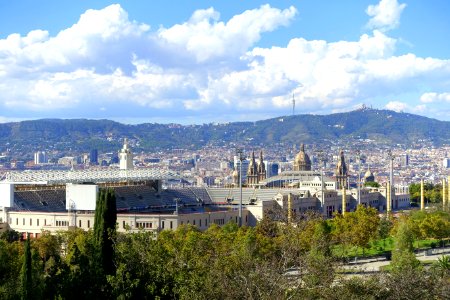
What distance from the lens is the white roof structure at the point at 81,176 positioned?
299 feet

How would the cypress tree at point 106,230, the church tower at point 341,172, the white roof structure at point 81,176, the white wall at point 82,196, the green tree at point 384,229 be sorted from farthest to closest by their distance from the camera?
the church tower at point 341,172, the white roof structure at point 81,176, the white wall at point 82,196, the green tree at point 384,229, the cypress tree at point 106,230

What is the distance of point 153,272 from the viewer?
121 feet

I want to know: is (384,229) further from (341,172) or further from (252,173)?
(252,173)

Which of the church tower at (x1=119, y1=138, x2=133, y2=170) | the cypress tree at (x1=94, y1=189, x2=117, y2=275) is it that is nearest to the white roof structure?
the church tower at (x1=119, y1=138, x2=133, y2=170)

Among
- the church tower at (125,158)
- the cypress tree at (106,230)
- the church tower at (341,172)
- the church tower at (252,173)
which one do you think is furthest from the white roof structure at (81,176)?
the church tower at (341,172)

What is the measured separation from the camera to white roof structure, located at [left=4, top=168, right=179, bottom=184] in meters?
91.2

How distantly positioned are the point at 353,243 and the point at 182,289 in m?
39.2

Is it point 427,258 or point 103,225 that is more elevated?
point 103,225

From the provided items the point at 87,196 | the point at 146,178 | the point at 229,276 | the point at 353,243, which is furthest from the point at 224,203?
the point at 229,276

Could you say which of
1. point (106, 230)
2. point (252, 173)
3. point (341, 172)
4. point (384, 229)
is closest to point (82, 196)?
point (384, 229)

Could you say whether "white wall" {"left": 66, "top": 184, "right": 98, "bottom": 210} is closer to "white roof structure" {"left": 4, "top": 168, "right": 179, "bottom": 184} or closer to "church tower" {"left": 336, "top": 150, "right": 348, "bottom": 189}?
"white roof structure" {"left": 4, "top": 168, "right": 179, "bottom": 184}

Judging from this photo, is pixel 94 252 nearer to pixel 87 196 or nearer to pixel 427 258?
pixel 427 258

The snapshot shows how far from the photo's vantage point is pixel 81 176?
95.2m

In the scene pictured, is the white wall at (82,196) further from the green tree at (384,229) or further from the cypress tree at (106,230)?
the cypress tree at (106,230)
